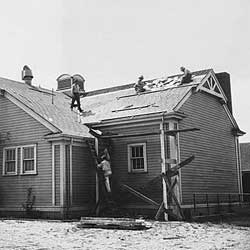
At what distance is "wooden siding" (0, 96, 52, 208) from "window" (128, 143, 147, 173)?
381 centimetres

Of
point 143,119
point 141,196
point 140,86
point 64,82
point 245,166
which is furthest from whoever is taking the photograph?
point 245,166

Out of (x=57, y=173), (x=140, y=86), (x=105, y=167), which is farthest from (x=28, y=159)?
(x=140, y=86)

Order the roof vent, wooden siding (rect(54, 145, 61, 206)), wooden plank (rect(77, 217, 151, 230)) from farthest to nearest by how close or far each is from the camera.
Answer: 1. the roof vent
2. wooden siding (rect(54, 145, 61, 206))
3. wooden plank (rect(77, 217, 151, 230))

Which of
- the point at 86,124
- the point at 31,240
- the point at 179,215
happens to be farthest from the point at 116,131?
the point at 31,240

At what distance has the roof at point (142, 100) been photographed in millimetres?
22422

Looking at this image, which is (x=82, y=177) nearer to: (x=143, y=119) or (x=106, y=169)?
(x=106, y=169)

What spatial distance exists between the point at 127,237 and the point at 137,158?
330 inches

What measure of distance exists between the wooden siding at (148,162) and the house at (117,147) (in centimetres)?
5

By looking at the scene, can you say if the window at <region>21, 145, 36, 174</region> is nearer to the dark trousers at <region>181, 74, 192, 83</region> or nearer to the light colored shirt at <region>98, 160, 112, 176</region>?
the light colored shirt at <region>98, 160, 112, 176</region>

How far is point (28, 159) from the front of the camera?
23.0 metres

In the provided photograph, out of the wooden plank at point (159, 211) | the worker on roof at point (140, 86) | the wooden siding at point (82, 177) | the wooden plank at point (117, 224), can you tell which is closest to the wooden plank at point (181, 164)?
the wooden plank at point (159, 211)

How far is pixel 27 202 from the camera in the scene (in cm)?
2259

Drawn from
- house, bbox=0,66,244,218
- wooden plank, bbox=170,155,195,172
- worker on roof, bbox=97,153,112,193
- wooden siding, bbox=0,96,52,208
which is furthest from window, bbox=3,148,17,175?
wooden plank, bbox=170,155,195,172

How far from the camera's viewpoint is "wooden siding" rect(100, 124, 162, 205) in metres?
21.5
